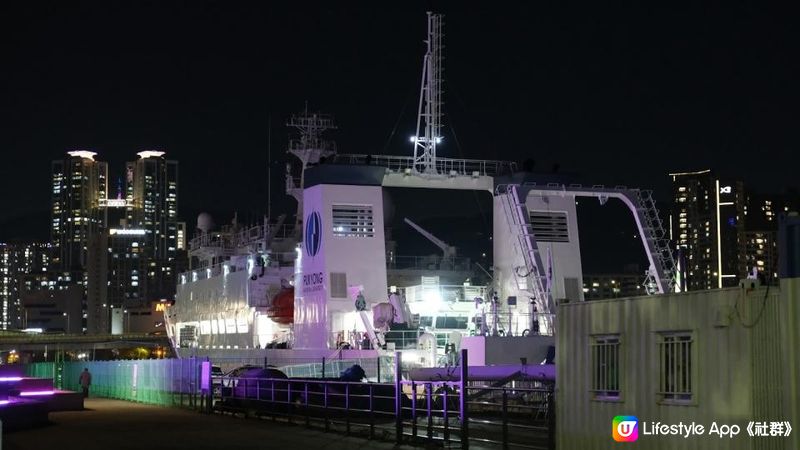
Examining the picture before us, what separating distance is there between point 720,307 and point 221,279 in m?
40.7

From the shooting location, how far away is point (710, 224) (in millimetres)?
151500

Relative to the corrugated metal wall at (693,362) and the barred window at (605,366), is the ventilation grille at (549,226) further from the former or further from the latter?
the barred window at (605,366)

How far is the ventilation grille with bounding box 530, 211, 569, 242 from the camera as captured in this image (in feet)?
127

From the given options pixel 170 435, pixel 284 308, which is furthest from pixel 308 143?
pixel 170 435

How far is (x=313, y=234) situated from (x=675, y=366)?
2544 centimetres

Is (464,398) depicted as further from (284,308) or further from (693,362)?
(284,308)

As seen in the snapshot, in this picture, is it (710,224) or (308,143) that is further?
(710,224)

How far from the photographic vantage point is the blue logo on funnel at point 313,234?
38625mm

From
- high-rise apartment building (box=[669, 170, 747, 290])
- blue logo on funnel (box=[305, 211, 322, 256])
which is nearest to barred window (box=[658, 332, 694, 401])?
blue logo on funnel (box=[305, 211, 322, 256])

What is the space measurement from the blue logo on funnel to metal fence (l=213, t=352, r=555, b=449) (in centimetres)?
788

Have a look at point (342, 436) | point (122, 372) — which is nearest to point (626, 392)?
point (342, 436)

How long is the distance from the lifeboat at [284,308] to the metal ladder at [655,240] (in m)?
14.5

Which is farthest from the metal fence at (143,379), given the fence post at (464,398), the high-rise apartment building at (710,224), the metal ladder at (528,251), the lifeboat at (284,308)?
the high-rise apartment building at (710,224)

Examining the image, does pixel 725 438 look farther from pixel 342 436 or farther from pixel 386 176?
pixel 386 176
